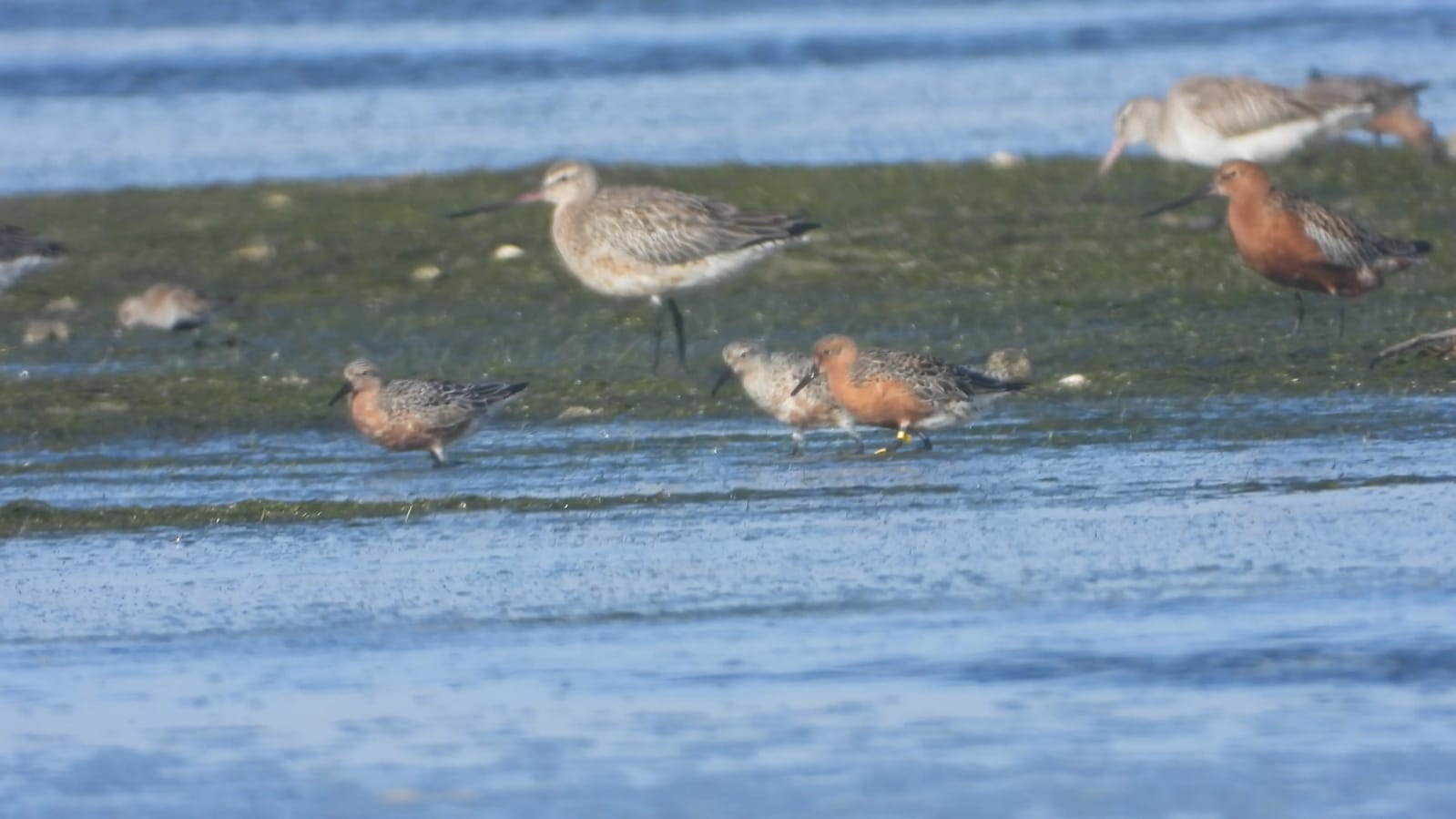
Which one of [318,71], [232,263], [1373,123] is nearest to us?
[232,263]

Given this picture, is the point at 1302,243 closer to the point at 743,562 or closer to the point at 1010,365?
the point at 1010,365

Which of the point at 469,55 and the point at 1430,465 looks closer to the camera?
the point at 1430,465

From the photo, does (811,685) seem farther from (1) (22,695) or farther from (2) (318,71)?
(2) (318,71)

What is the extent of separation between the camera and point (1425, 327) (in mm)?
14477

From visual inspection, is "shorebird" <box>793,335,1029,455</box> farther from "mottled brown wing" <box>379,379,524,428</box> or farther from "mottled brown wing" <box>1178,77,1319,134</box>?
"mottled brown wing" <box>1178,77,1319,134</box>

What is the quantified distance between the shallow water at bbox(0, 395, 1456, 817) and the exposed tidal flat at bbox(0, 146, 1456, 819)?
21mm

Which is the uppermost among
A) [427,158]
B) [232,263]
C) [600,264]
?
[427,158]

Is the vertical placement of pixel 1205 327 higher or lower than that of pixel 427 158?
lower

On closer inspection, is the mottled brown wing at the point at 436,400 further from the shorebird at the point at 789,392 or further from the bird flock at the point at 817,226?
the shorebird at the point at 789,392

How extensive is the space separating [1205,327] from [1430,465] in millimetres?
4311

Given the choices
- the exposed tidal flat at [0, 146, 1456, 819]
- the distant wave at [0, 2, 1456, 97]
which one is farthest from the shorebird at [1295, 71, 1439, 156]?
the distant wave at [0, 2, 1456, 97]

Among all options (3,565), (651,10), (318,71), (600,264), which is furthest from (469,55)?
(3,565)

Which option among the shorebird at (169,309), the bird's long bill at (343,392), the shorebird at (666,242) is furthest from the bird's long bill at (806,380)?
the shorebird at (169,309)

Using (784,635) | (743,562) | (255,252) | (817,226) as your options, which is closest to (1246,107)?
(817,226)
